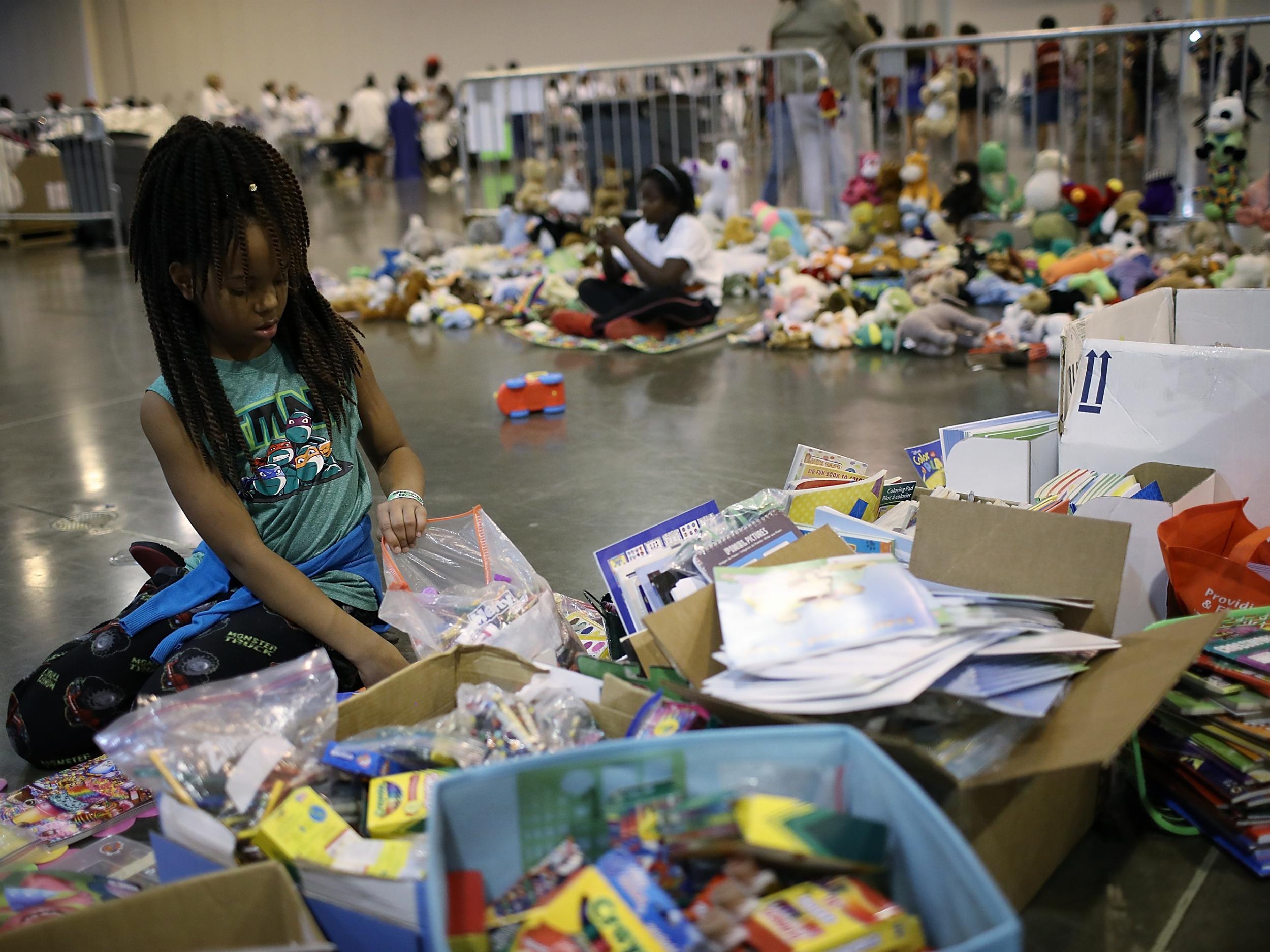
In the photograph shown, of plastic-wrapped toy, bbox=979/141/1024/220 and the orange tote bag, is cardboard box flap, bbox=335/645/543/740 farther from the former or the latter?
plastic-wrapped toy, bbox=979/141/1024/220

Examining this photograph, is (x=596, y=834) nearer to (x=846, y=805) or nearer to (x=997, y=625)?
(x=846, y=805)

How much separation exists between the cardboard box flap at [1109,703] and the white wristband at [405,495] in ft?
3.86

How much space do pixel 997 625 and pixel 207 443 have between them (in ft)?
4.17

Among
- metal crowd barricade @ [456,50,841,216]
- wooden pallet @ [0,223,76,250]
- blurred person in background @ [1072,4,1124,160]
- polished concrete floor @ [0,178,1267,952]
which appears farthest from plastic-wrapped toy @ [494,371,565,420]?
wooden pallet @ [0,223,76,250]

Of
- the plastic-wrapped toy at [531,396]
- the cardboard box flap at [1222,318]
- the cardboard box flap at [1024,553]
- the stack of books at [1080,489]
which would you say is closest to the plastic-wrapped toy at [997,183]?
the plastic-wrapped toy at [531,396]

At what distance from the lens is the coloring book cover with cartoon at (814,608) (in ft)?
4.37

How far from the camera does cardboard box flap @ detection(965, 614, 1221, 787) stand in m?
1.24

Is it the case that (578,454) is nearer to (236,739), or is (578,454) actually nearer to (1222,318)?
(1222,318)

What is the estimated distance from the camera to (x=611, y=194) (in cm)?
794

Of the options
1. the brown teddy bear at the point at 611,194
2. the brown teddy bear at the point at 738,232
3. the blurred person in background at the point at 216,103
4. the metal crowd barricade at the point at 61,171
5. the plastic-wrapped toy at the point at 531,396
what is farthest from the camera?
the blurred person in background at the point at 216,103

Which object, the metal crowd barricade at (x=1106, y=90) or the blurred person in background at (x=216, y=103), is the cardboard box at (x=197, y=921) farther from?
the blurred person in background at (x=216, y=103)

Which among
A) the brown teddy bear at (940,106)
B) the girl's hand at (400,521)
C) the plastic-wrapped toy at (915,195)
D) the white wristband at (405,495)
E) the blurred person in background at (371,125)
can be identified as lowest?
the girl's hand at (400,521)

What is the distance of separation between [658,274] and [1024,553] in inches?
156

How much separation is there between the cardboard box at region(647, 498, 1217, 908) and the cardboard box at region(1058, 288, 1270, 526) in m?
0.80
